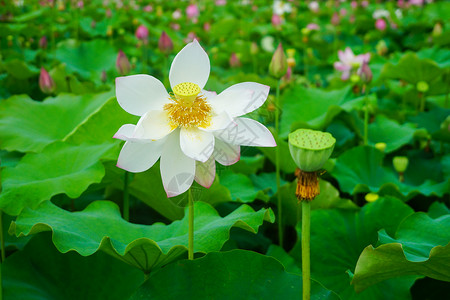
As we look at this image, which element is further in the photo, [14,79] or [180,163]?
[14,79]

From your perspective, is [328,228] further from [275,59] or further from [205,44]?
[205,44]

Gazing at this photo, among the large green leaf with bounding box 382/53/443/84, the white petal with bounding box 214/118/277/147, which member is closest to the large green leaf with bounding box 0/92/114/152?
the white petal with bounding box 214/118/277/147

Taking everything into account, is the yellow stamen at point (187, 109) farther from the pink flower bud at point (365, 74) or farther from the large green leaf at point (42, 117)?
the pink flower bud at point (365, 74)

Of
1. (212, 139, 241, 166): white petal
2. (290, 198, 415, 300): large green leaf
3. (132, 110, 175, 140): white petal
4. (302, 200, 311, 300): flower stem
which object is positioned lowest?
(290, 198, 415, 300): large green leaf

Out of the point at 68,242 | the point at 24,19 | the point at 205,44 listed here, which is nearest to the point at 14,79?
the point at 24,19

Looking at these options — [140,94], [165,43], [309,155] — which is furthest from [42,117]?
[309,155]

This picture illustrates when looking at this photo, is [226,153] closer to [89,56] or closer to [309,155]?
[309,155]

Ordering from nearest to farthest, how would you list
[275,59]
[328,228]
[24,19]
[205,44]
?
[328,228] < [275,59] < [24,19] < [205,44]

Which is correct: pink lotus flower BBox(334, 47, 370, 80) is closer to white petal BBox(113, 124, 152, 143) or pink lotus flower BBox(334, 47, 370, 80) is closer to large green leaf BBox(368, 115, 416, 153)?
large green leaf BBox(368, 115, 416, 153)
